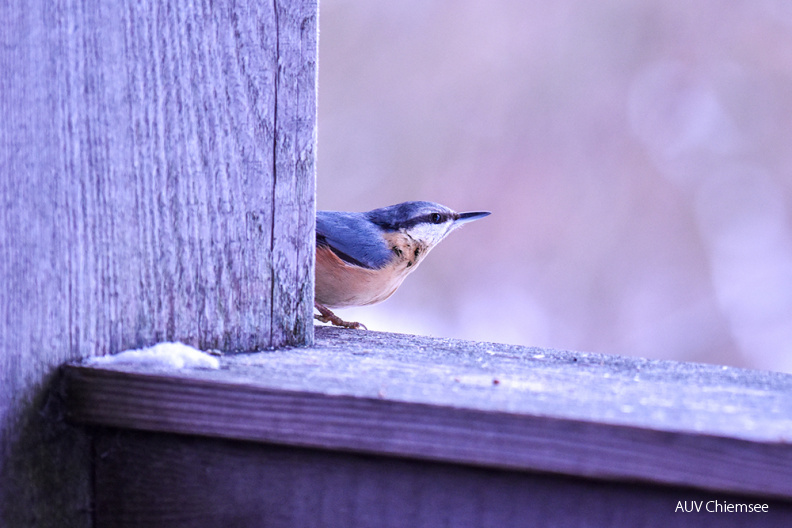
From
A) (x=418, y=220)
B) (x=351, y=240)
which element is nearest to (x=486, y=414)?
(x=351, y=240)

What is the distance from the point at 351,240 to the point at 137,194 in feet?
6.54

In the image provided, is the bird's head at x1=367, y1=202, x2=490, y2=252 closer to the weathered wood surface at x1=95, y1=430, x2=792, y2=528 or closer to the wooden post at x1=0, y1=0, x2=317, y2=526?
the wooden post at x1=0, y1=0, x2=317, y2=526

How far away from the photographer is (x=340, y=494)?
4.37ft

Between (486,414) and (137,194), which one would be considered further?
(137,194)

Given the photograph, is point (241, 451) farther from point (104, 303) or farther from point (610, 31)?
point (610, 31)

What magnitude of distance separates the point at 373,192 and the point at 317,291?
13.9 feet

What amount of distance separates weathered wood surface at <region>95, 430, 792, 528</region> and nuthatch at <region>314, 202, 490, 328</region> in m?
1.65

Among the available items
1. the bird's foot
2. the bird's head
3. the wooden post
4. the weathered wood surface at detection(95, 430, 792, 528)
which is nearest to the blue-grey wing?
the bird's head

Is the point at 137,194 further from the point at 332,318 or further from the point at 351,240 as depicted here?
the point at 351,240

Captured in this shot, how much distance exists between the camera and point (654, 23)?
24.5 feet

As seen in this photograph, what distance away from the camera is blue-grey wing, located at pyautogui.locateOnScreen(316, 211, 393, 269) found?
3455 millimetres

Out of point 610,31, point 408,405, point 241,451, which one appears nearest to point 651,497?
point 408,405

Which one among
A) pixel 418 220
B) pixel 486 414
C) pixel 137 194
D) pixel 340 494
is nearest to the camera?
pixel 486 414

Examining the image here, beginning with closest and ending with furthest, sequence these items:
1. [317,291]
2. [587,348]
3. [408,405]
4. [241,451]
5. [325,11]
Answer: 1. [408,405]
2. [241,451]
3. [317,291]
4. [587,348]
5. [325,11]
